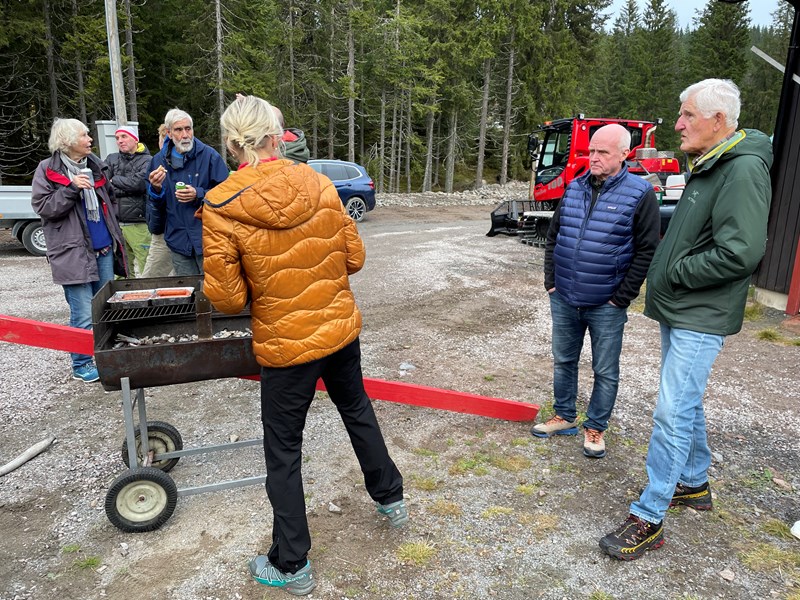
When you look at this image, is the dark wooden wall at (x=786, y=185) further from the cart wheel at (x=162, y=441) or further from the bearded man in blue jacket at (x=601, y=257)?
the cart wheel at (x=162, y=441)

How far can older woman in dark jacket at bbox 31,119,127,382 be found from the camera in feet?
14.7

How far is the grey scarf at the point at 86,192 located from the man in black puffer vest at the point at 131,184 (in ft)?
2.07

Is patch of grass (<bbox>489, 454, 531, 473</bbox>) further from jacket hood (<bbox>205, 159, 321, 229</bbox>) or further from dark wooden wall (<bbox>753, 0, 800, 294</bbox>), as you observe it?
dark wooden wall (<bbox>753, 0, 800, 294</bbox>)

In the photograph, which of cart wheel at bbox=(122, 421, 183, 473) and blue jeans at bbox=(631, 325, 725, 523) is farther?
cart wheel at bbox=(122, 421, 183, 473)

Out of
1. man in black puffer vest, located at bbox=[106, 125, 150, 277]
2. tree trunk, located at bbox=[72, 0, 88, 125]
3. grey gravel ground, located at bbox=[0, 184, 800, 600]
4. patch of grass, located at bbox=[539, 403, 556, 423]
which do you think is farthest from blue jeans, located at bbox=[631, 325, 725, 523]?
tree trunk, located at bbox=[72, 0, 88, 125]

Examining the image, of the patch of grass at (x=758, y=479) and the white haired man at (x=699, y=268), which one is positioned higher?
the white haired man at (x=699, y=268)

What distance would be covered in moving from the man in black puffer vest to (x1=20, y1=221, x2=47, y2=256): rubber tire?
6.48m

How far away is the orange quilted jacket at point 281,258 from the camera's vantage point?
7.57ft

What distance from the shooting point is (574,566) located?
282 centimetres

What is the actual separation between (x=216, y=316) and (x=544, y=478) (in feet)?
7.57

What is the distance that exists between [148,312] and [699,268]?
9.76 feet

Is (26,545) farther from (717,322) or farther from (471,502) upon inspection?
(717,322)

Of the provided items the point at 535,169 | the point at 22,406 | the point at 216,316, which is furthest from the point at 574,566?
the point at 535,169

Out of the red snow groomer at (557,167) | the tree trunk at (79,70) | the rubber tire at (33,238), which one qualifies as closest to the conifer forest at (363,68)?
the tree trunk at (79,70)
